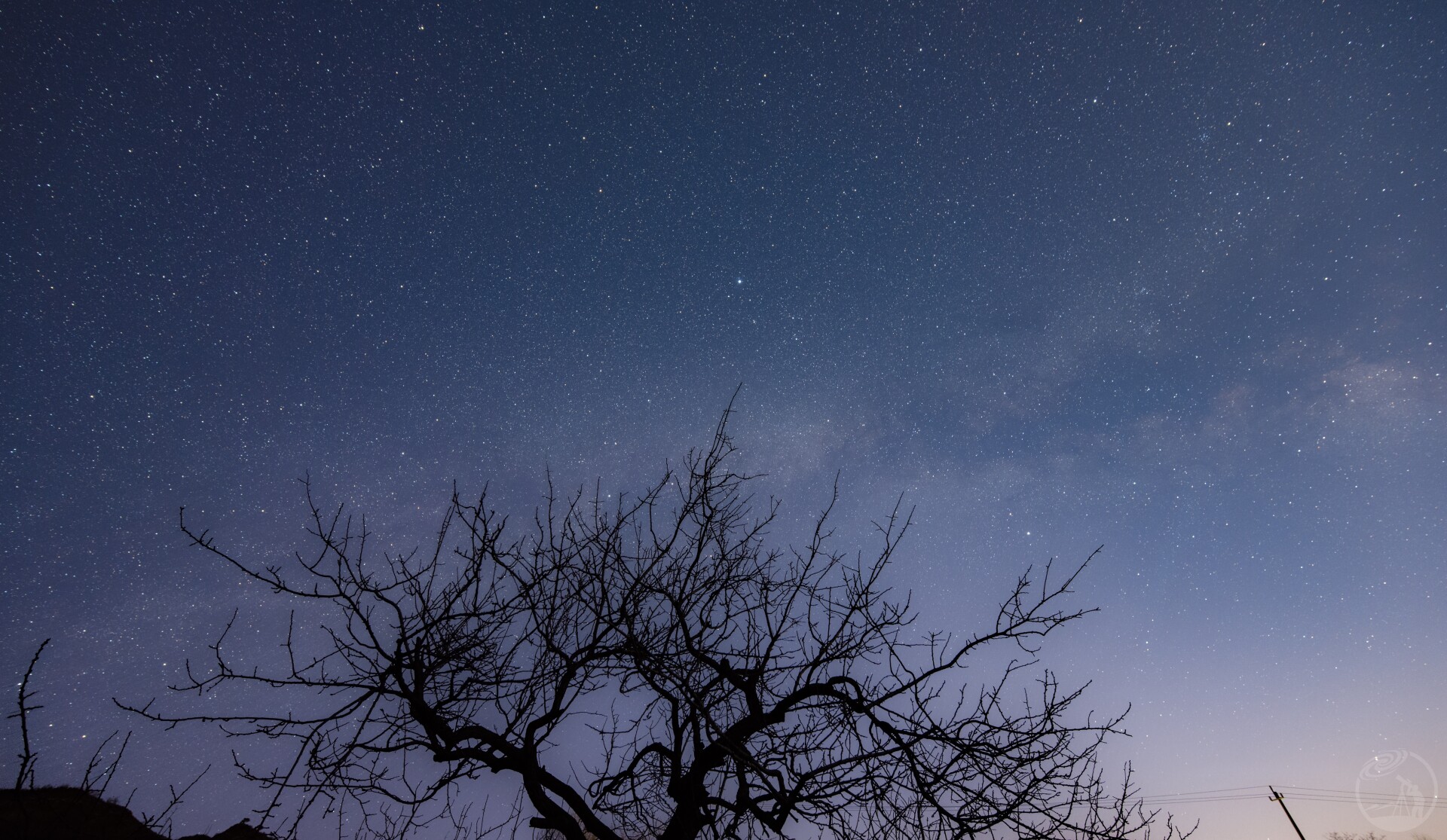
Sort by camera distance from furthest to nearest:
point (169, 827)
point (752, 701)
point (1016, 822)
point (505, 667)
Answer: point (752, 701) → point (505, 667) → point (169, 827) → point (1016, 822)

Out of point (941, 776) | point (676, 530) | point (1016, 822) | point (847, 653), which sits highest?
point (676, 530)

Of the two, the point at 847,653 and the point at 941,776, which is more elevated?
the point at 847,653

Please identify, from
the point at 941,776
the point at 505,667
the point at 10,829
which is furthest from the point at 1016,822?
the point at 10,829

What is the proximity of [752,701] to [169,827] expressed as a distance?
3.72 meters

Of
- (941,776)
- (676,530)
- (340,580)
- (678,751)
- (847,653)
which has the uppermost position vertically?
(676,530)

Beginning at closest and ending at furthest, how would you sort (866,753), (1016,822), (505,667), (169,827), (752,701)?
1. (1016,822)
2. (866,753)
3. (169,827)
4. (505,667)
5. (752,701)

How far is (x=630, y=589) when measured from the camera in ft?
15.3

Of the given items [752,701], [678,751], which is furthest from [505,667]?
[752,701]

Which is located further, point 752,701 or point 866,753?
point 752,701

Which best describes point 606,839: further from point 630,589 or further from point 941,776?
point 941,776

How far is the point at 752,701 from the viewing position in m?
4.96

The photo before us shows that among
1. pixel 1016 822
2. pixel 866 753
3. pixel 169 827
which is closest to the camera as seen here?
pixel 1016 822

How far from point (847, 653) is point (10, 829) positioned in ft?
13.7

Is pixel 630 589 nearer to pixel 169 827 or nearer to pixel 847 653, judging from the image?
pixel 847 653
